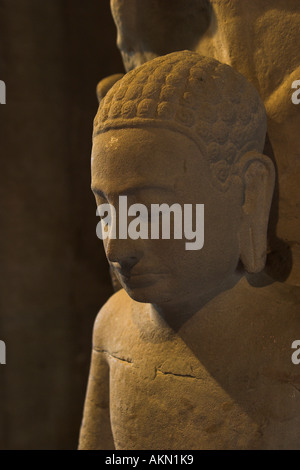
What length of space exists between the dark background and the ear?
1251 millimetres

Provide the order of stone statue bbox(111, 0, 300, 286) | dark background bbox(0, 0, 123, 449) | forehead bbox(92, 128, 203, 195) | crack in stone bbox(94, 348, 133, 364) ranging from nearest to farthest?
forehead bbox(92, 128, 203, 195) < stone statue bbox(111, 0, 300, 286) < crack in stone bbox(94, 348, 133, 364) < dark background bbox(0, 0, 123, 449)

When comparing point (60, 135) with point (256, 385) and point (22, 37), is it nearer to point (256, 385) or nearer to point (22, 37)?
point (22, 37)

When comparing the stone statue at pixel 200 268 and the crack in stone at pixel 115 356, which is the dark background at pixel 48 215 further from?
the stone statue at pixel 200 268

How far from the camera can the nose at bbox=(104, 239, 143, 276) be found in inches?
39.8

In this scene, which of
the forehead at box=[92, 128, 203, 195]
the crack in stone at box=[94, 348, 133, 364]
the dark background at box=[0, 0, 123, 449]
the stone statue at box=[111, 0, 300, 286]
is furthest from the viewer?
the dark background at box=[0, 0, 123, 449]

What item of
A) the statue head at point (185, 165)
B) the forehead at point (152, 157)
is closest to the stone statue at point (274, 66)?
the statue head at point (185, 165)

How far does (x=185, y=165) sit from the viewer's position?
3.24ft

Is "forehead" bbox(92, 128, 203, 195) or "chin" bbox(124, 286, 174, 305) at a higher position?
"forehead" bbox(92, 128, 203, 195)

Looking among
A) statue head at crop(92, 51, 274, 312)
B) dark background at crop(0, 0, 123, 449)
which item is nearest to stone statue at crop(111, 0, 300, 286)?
statue head at crop(92, 51, 274, 312)

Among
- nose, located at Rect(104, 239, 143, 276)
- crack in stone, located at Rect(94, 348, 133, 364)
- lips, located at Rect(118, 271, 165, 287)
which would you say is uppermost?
nose, located at Rect(104, 239, 143, 276)

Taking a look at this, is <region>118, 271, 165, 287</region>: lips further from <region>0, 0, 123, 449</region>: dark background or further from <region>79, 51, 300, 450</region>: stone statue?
<region>0, 0, 123, 449</region>: dark background

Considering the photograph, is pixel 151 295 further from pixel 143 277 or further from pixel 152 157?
pixel 152 157

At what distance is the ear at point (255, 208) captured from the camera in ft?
3.45
